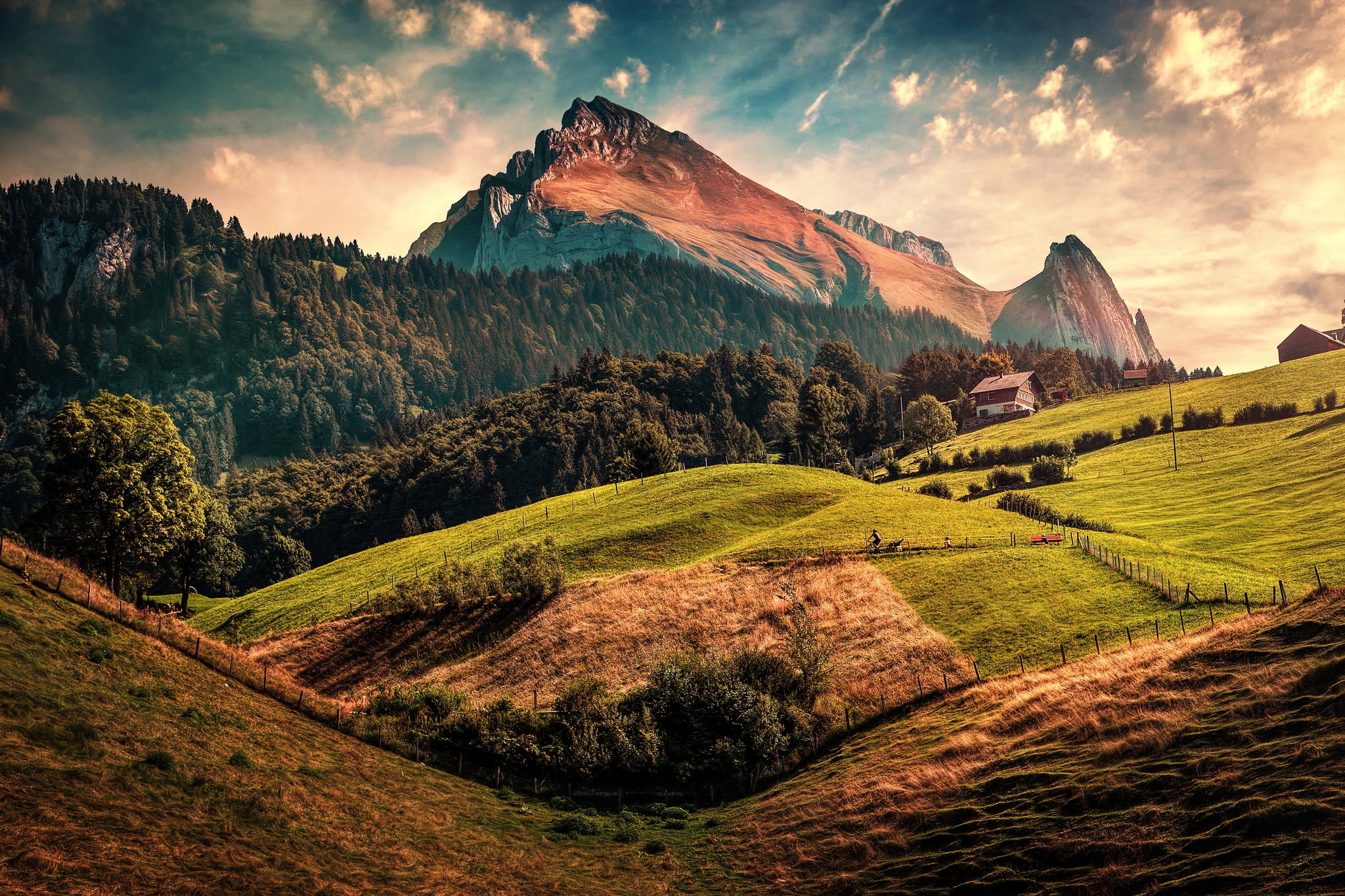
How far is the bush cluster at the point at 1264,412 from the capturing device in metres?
124

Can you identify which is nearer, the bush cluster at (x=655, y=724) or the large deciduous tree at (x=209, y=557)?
the bush cluster at (x=655, y=724)

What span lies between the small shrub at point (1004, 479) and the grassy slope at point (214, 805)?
96.7 meters

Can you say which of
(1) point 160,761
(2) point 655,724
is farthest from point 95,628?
(2) point 655,724

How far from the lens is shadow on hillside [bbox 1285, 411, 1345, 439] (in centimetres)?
10831

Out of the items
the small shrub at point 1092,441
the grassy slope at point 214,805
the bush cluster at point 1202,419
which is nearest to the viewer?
the grassy slope at point 214,805

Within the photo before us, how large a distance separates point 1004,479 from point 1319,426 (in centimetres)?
4022

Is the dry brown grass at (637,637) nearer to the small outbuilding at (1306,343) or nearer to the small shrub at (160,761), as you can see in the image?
the small shrub at (160,761)

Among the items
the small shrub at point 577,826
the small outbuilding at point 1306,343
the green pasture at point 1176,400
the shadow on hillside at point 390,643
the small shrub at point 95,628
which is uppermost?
the small outbuilding at point 1306,343

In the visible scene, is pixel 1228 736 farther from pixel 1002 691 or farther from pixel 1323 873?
pixel 1002 691

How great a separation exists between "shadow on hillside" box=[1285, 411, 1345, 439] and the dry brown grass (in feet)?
242

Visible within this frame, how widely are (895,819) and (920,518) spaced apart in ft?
201

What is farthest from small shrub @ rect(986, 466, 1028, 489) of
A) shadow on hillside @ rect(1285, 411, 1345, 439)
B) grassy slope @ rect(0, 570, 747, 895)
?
grassy slope @ rect(0, 570, 747, 895)

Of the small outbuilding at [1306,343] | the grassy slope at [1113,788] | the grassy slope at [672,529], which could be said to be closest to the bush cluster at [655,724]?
the grassy slope at [1113,788]

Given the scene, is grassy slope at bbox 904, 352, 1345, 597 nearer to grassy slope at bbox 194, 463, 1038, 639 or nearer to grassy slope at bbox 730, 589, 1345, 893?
grassy slope at bbox 194, 463, 1038, 639
